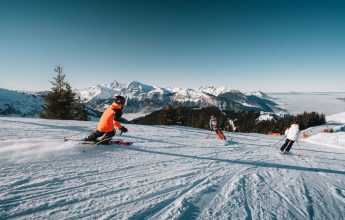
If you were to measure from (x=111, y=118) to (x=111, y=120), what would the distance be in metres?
0.09

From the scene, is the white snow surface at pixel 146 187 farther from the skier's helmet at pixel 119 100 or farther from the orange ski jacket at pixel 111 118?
the skier's helmet at pixel 119 100

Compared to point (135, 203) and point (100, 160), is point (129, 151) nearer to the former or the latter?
point (100, 160)

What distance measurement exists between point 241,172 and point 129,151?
13.9 feet

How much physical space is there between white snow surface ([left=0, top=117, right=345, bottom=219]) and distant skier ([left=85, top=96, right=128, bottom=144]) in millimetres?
559

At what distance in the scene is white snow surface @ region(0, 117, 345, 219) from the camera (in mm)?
4074

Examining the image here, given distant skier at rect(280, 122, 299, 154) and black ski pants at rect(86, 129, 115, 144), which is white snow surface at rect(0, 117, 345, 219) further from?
distant skier at rect(280, 122, 299, 154)

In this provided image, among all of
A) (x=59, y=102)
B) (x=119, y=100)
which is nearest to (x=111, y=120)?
(x=119, y=100)

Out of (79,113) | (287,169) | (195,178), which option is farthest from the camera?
(79,113)

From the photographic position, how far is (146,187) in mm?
5262

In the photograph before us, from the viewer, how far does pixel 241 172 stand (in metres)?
7.48

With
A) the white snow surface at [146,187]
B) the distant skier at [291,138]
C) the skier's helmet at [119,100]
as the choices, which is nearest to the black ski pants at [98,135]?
the white snow surface at [146,187]

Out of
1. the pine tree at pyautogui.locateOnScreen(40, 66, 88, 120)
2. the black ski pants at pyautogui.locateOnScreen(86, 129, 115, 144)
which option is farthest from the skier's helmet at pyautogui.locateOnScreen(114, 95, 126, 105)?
the pine tree at pyautogui.locateOnScreen(40, 66, 88, 120)

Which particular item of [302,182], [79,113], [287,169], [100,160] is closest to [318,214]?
[302,182]

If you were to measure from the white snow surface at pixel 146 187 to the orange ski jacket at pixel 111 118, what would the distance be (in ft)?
2.60
